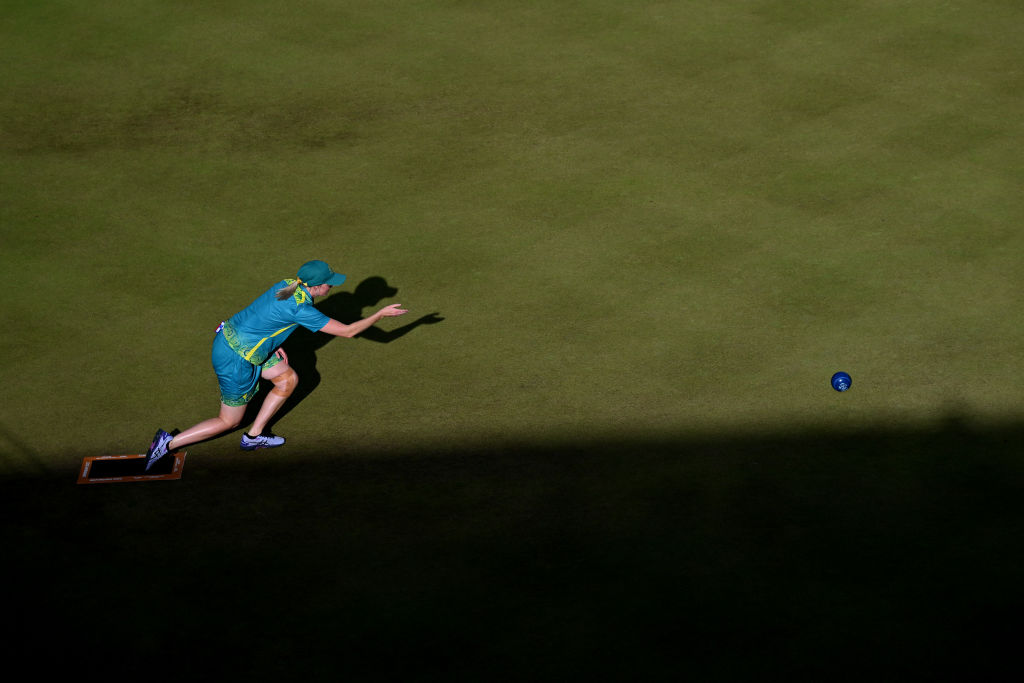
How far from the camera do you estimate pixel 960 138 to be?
47.8 ft

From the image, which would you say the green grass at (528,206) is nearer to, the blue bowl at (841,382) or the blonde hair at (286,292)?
the blue bowl at (841,382)

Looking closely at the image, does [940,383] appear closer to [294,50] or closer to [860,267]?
[860,267]

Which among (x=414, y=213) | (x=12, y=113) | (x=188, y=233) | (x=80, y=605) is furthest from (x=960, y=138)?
Answer: (x=12, y=113)

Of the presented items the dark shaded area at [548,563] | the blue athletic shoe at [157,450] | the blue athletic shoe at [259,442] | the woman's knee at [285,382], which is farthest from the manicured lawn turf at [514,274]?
A: the woman's knee at [285,382]

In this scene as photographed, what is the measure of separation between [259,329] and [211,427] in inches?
44.4

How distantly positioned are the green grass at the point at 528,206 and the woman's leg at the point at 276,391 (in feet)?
1.66

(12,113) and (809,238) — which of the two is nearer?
(809,238)

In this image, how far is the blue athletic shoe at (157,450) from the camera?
33.1 feet

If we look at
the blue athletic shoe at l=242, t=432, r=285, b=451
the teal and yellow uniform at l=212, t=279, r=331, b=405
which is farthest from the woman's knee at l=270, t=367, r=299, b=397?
the blue athletic shoe at l=242, t=432, r=285, b=451

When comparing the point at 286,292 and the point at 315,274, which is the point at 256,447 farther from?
the point at 315,274

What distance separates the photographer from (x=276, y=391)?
33.7 feet

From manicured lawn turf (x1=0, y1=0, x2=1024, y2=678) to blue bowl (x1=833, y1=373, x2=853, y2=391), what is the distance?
18 cm

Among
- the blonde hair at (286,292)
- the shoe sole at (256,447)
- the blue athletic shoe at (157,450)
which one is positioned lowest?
the shoe sole at (256,447)

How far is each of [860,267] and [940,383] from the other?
206 centimetres
